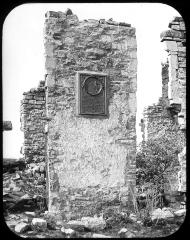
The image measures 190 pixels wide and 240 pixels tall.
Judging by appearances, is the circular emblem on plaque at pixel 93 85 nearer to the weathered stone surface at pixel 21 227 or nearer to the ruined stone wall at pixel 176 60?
the ruined stone wall at pixel 176 60

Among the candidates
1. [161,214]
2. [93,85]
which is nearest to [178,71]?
[93,85]

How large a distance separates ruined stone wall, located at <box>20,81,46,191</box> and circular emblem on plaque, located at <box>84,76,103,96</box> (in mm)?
3617

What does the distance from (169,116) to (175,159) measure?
3.71 metres

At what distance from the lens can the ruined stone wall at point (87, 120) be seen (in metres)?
7.73

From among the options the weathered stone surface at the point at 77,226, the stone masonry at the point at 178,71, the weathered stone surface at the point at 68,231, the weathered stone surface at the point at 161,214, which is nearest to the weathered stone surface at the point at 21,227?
the weathered stone surface at the point at 68,231

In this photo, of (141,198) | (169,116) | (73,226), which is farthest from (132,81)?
(169,116)

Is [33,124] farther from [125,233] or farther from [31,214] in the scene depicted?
[125,233]

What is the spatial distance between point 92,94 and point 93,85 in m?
0.18

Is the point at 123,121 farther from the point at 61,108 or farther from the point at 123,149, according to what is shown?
the point at 61,108

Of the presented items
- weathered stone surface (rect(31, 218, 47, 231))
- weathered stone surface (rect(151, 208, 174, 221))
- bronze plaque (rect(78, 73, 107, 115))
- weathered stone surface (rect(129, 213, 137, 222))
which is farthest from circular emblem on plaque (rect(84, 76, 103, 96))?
weathered stone surface (rect(31, 218, 47, 231))

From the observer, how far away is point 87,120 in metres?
7.91

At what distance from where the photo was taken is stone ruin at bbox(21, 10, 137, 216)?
7734mm

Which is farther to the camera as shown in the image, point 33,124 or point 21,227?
point 33,124

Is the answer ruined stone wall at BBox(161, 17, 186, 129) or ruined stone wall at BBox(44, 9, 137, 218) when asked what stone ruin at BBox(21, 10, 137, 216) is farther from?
ruined stone wall at BBox(161, 17, 186, 129)
